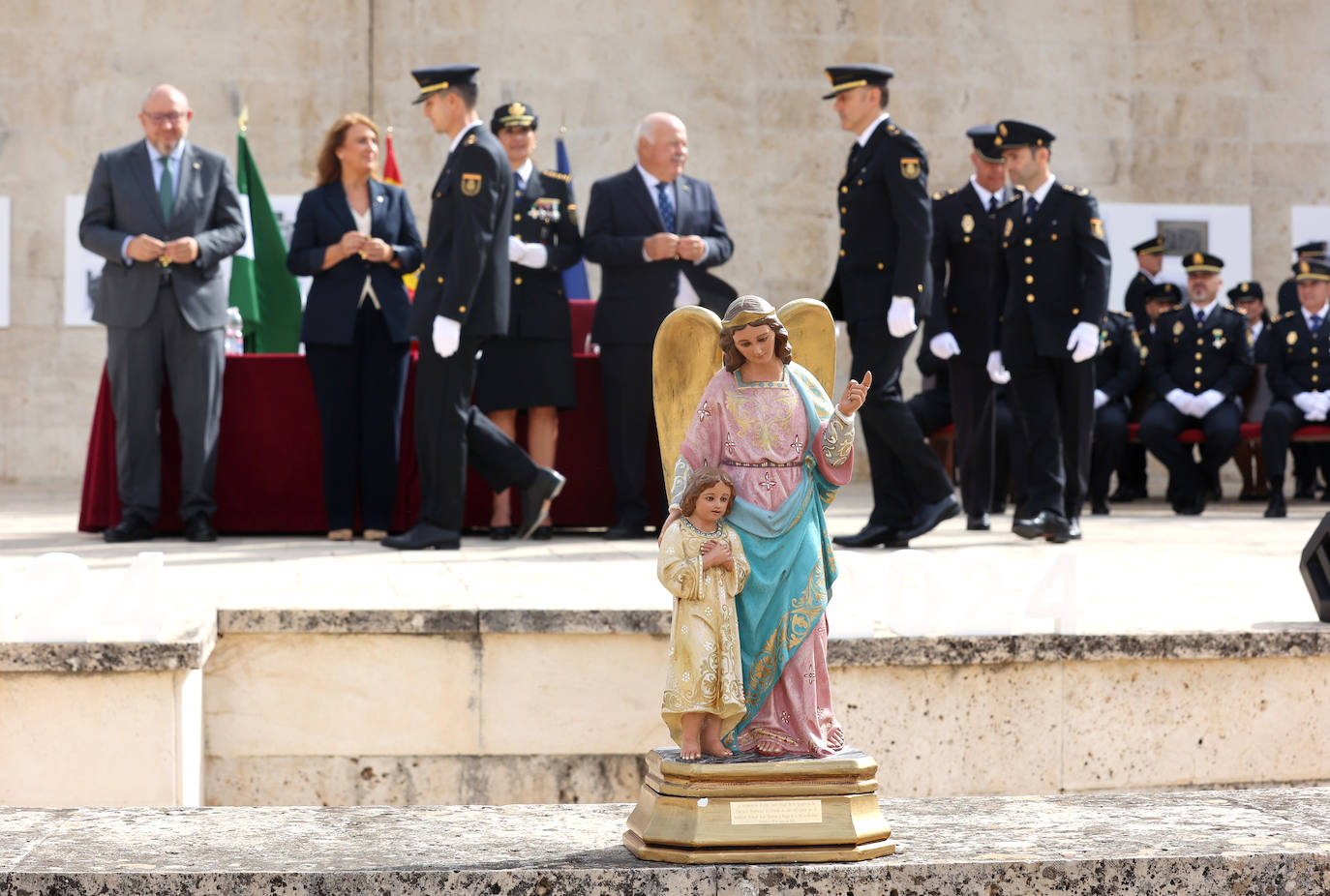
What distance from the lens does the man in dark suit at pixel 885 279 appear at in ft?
18.8

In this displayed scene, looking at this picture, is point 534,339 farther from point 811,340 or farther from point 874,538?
point 811,340

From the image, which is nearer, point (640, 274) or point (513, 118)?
point (640, 274)

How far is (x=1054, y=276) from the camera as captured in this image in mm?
6648

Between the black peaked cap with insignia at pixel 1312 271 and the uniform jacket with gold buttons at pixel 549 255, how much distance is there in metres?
4.94

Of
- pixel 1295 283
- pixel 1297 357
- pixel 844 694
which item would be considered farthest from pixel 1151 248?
pixel 844 694


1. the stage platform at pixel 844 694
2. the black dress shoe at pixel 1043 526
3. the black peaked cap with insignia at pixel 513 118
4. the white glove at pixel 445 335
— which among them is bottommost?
the stage platform at pixel 844 694

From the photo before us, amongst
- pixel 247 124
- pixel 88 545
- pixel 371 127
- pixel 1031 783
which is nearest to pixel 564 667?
pixel 1031 783

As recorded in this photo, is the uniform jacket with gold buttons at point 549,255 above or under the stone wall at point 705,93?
under

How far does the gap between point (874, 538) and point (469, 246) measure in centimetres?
178

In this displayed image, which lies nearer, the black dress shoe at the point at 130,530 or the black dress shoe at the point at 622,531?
the black dress shoe at the point at 130,530

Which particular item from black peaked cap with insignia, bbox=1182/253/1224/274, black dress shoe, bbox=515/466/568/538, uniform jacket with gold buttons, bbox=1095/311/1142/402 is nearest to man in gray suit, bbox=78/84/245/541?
black dress shoe, bbox=515/466/568/538

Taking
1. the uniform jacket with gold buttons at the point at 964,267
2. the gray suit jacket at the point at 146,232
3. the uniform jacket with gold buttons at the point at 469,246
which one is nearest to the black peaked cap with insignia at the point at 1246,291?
the uniform jacket with gold buttons at the point at 964,267

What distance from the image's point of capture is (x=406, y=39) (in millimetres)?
11352

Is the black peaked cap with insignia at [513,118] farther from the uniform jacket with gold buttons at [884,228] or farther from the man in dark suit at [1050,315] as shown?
the man in dark suit at [1050,315]
